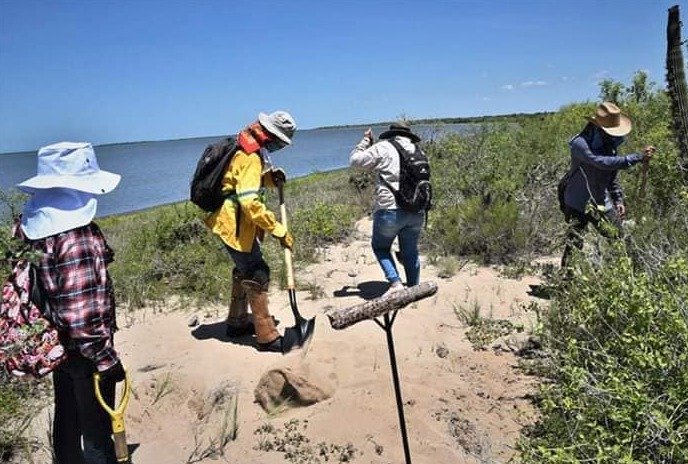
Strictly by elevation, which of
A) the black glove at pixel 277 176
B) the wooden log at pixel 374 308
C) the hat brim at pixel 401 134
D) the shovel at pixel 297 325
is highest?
the hat brim at pixel 401 134

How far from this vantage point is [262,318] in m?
4.95

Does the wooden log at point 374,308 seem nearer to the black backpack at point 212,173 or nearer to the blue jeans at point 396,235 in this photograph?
the black backpack at point 212,173

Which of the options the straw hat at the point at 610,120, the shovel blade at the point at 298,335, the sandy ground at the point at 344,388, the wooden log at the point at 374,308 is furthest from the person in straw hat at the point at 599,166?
the wooden log at the point at 374,308

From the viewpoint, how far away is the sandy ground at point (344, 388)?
12.3ft

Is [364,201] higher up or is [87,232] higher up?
[87,232]

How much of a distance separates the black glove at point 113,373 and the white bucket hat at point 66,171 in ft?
2.79

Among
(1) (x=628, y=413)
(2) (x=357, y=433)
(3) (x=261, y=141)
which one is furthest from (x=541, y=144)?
(1) (x=628, y=413)

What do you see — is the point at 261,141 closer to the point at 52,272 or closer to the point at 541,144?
the point at 52,272

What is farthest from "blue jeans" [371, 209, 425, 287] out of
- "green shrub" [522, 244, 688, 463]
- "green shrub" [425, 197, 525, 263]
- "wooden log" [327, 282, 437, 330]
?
"green shrub" [522, 244, 688, 463]

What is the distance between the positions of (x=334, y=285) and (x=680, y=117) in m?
3.82

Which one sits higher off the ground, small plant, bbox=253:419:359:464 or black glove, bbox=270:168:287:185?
black glove, bbox=270:168:287:185

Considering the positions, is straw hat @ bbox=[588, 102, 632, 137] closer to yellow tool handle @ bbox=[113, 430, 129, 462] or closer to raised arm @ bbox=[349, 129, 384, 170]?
raised arm @ bbox=[349, 129, 384, 170]

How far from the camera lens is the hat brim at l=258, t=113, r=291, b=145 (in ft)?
15.4

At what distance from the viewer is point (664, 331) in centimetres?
254
